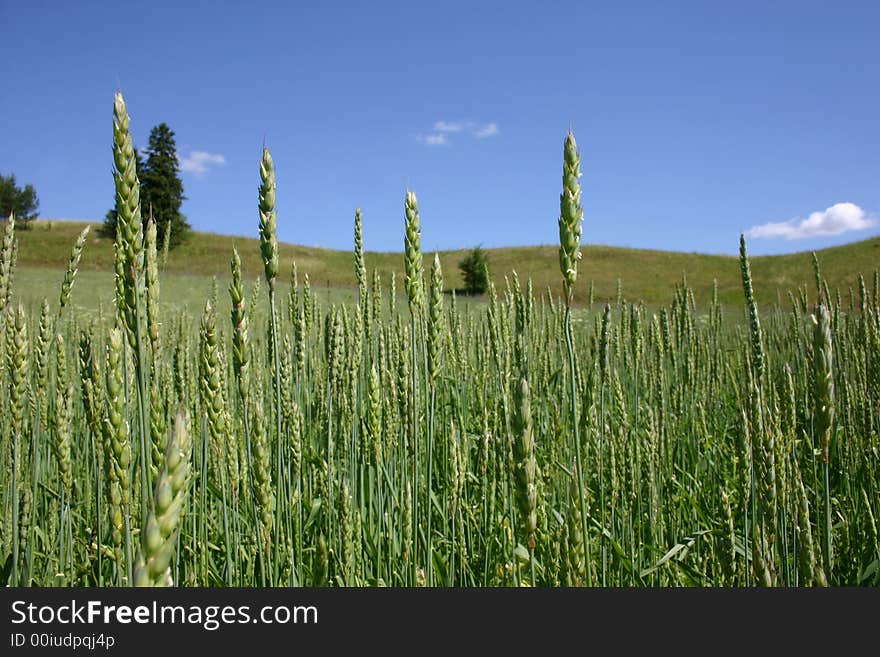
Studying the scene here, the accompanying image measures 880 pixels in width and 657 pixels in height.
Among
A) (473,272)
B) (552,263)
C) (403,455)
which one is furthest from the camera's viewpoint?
(552,263)

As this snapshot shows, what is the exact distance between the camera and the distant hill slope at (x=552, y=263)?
28812 millimetres

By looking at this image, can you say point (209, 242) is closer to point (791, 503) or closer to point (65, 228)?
point (65, 228)

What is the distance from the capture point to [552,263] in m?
42.7

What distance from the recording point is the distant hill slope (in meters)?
28.8

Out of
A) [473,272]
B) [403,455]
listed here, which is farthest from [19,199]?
[403,455]

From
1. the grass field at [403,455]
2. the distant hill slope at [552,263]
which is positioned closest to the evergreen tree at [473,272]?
the distant hill slope at [552,263]

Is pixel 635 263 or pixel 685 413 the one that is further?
pixel 635 263

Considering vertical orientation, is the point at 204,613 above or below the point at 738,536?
above

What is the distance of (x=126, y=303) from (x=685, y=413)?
3.85 metres

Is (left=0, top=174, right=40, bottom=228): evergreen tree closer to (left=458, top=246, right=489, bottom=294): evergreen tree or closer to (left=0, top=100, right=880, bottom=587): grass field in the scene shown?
(left=458, top=246, right=489, bottom=294): evergreen tree

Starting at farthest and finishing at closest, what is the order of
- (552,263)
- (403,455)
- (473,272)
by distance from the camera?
1. (552,263)
2. (473,272)
3. (403,455)

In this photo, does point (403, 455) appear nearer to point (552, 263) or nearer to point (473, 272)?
point (473, 272)

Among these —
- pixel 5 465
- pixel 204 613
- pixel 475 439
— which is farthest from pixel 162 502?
pixel 475 439

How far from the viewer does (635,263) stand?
45125 millimetres
